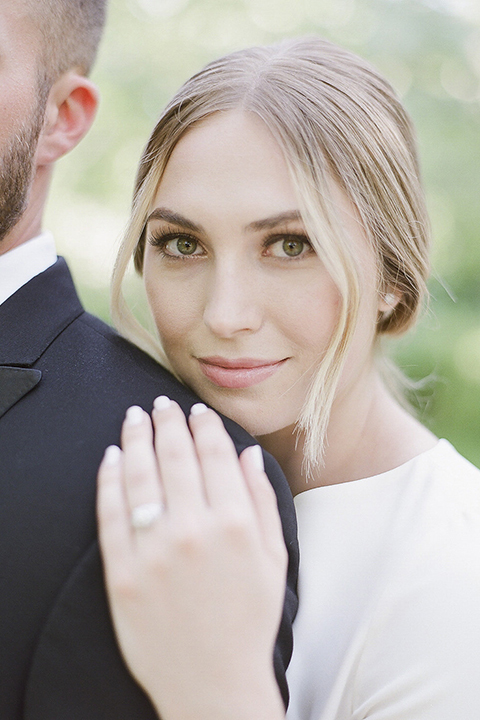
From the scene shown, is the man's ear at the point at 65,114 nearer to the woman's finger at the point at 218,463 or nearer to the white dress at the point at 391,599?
the woman's finger at the point at 218,463

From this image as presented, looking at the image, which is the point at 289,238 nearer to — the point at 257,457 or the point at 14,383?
the point at 257,457

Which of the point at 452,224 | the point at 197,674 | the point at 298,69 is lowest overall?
the point at 452,224

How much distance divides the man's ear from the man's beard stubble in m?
0.07

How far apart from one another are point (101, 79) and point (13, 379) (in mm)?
6717

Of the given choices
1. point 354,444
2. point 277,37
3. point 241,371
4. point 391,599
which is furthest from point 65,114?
point 277,37

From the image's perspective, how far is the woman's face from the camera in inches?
62.7

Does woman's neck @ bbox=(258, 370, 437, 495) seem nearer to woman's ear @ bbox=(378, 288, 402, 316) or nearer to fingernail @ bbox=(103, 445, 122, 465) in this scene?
woman's ear @ bbox=(378, 288, 402, 316)

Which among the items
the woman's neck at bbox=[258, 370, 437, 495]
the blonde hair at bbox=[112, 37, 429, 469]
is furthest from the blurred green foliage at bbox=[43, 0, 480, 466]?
the blonde hair at bbox=[112, 37, 429, 469]

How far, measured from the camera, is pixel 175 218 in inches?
66.2

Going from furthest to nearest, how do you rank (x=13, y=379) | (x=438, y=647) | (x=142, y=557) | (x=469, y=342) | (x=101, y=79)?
1. (x=101, y=79)
2. (x=469, y=342)
3. (x=438, y=647)
4. (x=13, y=379)
5. (x=142, y=557)

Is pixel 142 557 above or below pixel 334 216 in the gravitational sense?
below

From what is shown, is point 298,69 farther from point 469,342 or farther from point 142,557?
point 469,342

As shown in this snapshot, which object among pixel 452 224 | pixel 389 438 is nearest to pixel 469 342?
pixel 452 224

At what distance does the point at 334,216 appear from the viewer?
164 cm
